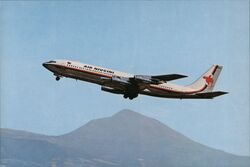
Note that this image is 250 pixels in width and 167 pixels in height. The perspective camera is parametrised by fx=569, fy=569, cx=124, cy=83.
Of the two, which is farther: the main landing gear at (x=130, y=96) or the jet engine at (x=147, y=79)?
the main landing gear at (x=130, y=96)

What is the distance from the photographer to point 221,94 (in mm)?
69875

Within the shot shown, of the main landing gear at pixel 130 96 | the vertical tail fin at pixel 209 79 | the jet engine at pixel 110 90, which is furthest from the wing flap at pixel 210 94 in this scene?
the jet engine at pixel 110 90

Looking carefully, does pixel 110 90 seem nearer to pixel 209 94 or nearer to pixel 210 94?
pixel 209 94

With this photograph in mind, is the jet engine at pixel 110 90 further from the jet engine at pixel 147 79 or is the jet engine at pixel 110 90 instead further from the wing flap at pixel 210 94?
the wing flap at pixel 210 94

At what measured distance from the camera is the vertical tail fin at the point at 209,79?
79.5 m

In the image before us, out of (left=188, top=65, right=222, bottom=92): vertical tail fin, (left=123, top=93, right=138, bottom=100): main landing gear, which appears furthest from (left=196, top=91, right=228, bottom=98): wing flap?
(left=123, top=93, right=138, bottom=100): main landing gear

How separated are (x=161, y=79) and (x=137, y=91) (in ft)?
13.2

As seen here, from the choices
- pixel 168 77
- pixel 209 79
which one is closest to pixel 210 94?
pixel 168 77

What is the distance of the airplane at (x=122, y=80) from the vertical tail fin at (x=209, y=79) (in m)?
4.40

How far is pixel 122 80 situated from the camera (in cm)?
6975

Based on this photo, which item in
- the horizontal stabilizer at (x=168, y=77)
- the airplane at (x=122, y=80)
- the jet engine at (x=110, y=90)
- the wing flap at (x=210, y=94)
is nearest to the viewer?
the horizontal stabilizer at (x=168, y=77)

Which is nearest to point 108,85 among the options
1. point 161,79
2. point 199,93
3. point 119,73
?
point 119,73

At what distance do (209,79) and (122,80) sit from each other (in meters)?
16.6

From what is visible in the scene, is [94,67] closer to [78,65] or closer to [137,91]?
[78,65]
